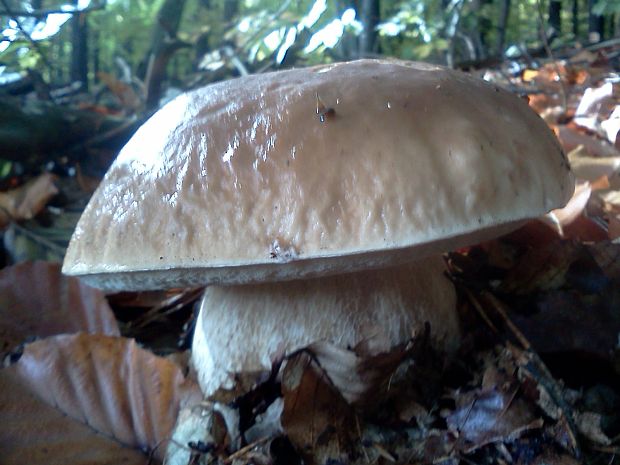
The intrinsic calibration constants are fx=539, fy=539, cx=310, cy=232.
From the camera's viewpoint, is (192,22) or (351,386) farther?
(192,22)

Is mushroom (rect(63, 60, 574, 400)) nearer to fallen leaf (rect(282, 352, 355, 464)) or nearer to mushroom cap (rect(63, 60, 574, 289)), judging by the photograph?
mushroom cap (rect(63, 60, 574, 289))

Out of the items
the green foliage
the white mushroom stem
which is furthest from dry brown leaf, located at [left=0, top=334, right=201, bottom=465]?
the green foliage

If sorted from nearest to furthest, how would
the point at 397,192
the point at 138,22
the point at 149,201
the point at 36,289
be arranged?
the point at 397,192
the point at 149,201
the point at 36,289
the point at 138,22

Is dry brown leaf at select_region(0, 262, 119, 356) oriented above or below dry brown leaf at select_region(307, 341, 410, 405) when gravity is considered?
below

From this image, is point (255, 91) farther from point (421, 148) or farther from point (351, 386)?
point (351, 386)

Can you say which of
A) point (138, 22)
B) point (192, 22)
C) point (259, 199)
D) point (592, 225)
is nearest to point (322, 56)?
point (592, 225)


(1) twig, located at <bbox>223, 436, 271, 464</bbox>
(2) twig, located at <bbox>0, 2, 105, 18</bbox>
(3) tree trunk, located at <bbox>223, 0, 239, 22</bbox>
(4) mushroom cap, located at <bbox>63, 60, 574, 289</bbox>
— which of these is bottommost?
(3) tree trunk, located at <bbox>223, 0, 239, 22</bbox>

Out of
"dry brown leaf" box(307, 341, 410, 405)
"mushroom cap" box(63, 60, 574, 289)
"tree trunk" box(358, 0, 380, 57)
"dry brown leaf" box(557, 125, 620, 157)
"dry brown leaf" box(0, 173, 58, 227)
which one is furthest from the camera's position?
"tree trunk" box(358, 0, 380, 57)
